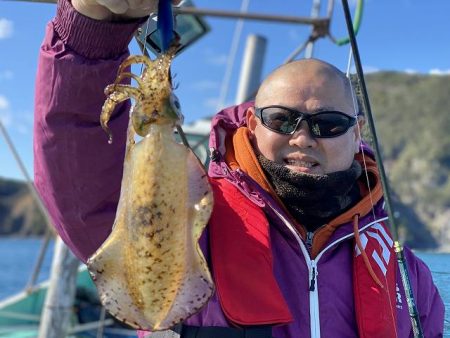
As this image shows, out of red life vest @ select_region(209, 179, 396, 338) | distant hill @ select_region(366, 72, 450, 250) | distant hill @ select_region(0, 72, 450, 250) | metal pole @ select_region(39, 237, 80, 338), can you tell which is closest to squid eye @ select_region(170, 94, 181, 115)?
red life vest @ select_region(209, 179, 396, 338)

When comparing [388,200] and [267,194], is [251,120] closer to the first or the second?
[267,194]

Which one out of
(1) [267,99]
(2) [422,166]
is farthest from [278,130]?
(2) [422,166]

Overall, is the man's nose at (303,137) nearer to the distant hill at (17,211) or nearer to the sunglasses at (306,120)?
the sunglasses at (306,120)

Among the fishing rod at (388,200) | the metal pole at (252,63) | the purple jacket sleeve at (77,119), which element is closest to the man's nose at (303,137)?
the fishing rod at (388,200)

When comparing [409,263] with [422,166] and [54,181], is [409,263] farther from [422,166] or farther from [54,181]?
[422,166]

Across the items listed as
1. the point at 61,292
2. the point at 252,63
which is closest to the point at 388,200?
the point at 61,292

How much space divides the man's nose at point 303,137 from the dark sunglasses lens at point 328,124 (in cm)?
2

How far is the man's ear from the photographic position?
228cm

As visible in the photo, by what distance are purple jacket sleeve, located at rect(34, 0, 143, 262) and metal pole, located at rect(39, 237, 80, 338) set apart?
12.4 ft

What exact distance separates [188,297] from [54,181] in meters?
0.70

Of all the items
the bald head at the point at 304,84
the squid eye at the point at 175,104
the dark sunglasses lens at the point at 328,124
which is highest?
the bald head at the point at 304,84

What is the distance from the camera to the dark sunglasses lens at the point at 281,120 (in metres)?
2.07

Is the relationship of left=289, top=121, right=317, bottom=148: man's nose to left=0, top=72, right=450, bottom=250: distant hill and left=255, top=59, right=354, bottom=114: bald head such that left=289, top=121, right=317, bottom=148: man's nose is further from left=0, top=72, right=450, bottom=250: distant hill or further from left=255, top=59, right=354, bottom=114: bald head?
left=0, top=72, right=450, bottom=250: distant hill

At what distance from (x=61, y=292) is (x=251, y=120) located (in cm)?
396
